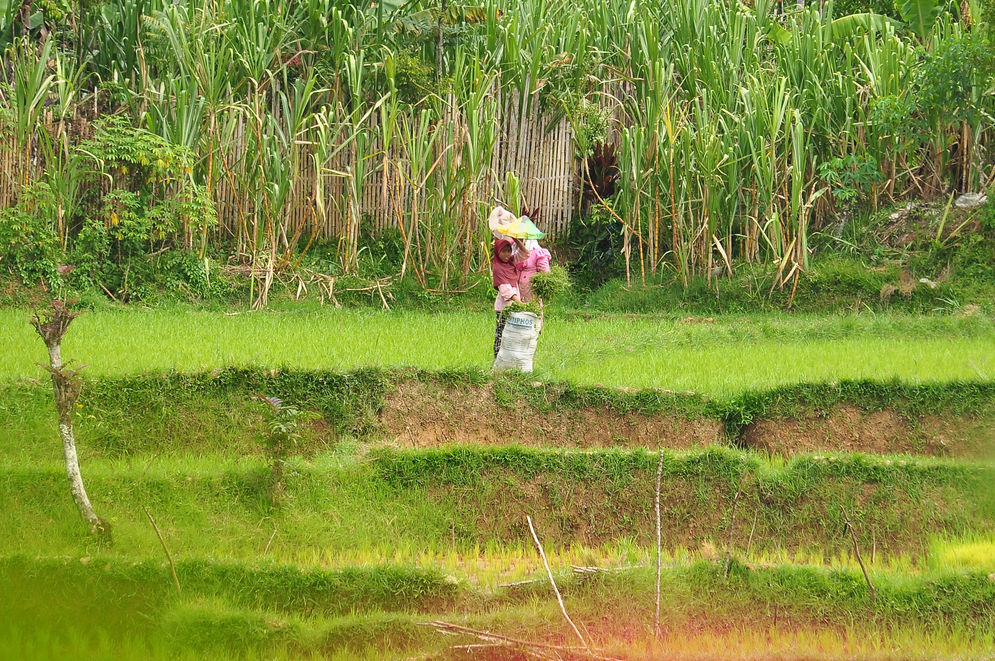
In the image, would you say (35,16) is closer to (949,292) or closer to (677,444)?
(677,444)

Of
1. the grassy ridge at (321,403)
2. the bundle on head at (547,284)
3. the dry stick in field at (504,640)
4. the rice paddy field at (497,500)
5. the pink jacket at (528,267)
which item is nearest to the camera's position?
the dry stick in field at (504,640)

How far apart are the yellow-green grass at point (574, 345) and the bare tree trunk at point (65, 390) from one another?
1.46 meters

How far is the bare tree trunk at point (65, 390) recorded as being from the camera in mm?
4578

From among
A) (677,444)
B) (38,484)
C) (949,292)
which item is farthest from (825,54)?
(38,484)

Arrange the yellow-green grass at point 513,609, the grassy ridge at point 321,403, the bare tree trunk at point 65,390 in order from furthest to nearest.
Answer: the grassy ridge at point 321,403, the bare tree trunk at point 65,390, the yellow-green grass at point 513,609

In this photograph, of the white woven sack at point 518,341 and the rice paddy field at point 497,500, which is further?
the white woven sack at point 518,341

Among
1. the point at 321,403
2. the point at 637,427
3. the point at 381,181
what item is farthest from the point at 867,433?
the point at 381,181

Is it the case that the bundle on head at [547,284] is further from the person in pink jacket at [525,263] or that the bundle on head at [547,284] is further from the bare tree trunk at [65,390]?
the bare tree trunk at [65,390]

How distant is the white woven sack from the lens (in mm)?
6344

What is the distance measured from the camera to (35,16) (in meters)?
11.1

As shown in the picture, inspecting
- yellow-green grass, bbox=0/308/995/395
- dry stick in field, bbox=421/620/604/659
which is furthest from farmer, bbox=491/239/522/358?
dry stick in field, bbox=421/620/604/659

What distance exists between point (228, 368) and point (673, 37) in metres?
6.77

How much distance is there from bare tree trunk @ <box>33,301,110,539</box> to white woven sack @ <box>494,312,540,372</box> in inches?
103

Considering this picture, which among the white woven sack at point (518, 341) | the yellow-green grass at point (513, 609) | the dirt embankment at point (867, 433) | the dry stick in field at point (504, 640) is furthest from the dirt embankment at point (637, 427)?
the dry stick in field at point (504, 640)
